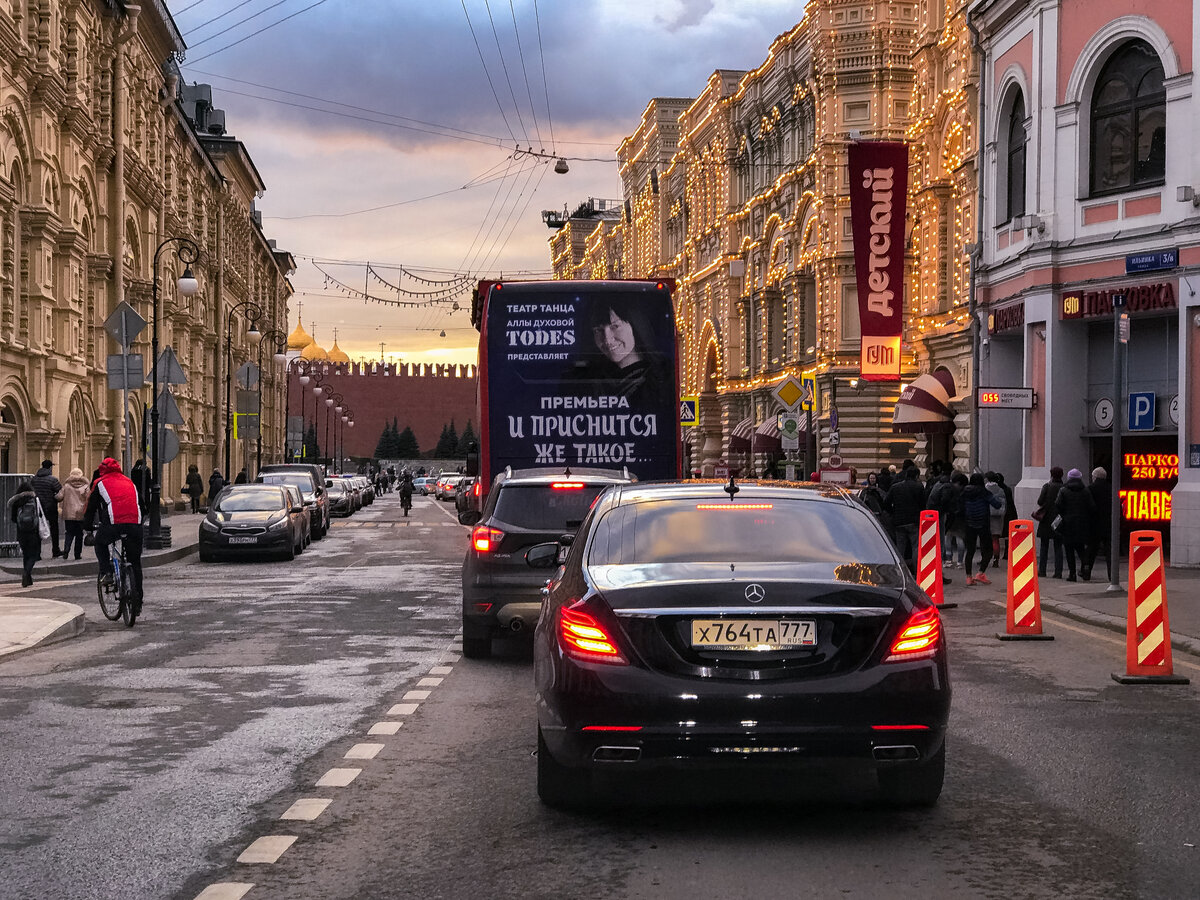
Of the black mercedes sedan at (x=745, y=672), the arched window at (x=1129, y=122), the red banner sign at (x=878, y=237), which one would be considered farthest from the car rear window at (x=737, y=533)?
the red banner sign at (x=878, y=237)

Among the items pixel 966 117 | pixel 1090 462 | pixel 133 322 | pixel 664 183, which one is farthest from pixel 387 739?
pixel 664 183

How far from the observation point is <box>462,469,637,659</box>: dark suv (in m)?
13.4

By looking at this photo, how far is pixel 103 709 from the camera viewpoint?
1073 cm

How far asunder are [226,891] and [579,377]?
13.9 metres

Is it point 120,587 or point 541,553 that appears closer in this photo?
point 541,553

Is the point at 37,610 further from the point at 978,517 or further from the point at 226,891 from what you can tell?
the point at 978,517

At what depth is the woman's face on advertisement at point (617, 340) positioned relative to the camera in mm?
19484

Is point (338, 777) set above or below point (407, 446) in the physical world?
below

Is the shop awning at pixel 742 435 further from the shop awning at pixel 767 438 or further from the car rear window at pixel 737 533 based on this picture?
the car rear window at pixel 737 533

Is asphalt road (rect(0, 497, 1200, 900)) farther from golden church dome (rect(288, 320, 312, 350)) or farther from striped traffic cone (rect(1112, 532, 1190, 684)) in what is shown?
golden church dome (rect(288, 320, 312, 350))

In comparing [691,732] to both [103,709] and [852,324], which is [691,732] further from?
[852,324]

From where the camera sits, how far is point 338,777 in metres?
8.19

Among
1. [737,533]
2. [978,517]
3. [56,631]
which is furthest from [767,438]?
[737,533]

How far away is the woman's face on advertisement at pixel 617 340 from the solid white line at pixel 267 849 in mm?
13100
